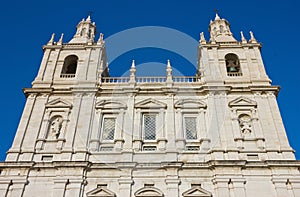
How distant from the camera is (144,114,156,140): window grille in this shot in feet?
76.8

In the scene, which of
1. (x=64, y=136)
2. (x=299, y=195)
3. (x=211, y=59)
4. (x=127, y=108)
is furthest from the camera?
(x=211, y=59)

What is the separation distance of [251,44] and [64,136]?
17.8 metres

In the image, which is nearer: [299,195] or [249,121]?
[299,195]

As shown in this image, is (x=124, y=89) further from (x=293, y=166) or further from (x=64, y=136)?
(x=293, y=166)

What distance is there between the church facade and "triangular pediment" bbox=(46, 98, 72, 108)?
8 cm

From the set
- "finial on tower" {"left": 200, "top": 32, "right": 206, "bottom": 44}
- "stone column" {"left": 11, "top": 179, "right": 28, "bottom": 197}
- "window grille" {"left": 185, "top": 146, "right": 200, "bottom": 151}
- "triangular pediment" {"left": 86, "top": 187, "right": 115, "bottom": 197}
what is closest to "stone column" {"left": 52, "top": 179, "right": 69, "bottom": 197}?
"triangular pediment" {"left": 86, "top": 187, "right": 115, "bottom": 197}

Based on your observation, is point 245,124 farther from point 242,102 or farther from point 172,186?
point 172,186

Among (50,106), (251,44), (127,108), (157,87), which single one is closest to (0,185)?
(50,106)

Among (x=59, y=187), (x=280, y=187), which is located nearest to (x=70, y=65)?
(x=59, y=187)

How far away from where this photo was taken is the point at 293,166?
20.4m

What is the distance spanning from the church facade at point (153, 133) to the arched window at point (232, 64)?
0.09m

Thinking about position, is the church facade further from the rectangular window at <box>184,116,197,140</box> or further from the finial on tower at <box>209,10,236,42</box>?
the finial on tower at <box>209,10,236,42</box>

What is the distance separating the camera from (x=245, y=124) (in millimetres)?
23641

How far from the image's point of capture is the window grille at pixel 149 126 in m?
23.4
